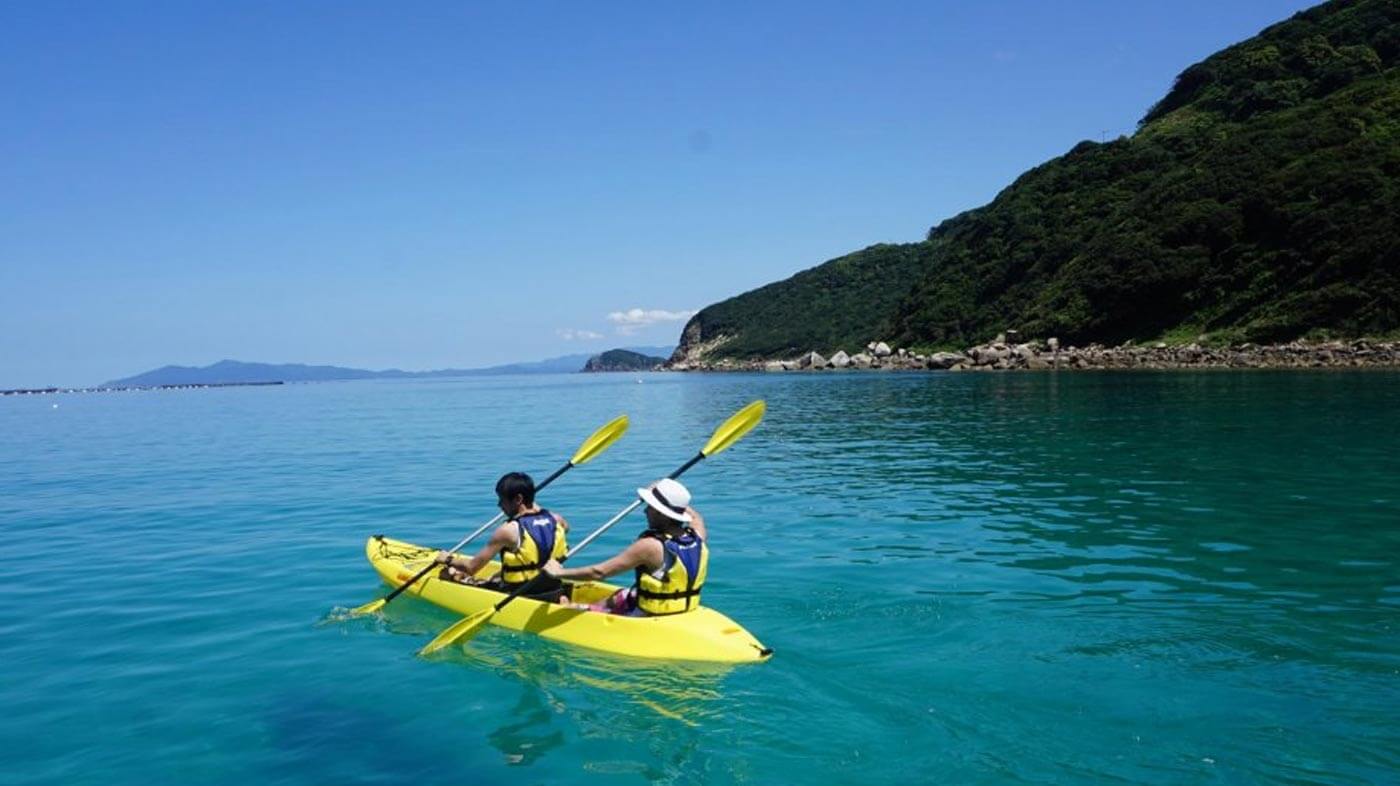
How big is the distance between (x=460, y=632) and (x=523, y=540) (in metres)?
1.18

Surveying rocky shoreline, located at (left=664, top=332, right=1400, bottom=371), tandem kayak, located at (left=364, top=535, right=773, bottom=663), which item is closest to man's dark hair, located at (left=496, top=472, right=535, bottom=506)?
tandem kayak, located at (left=364, top=535, right=773, bottom=663)

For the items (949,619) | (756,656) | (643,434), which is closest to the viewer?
(756,656)

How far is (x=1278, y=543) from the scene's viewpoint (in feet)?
41.8

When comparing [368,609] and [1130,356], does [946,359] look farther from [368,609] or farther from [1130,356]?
[368,609]

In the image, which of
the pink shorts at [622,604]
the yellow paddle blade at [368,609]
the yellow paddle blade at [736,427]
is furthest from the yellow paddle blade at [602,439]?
the pink shorts at [622,604]

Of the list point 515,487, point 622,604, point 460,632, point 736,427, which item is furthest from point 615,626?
point 736,427

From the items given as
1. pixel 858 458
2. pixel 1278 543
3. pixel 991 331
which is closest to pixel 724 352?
pixel 991 331

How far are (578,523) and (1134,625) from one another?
1087 centimetres

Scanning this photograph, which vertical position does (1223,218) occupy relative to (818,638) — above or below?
above

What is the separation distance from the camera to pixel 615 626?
895 centimetres

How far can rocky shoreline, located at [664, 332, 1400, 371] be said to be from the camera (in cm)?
4794

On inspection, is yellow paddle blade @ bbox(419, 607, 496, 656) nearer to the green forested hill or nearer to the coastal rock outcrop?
the coastal rock outcrop

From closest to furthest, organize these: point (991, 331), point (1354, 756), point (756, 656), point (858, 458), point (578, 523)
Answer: point (1354, 756) < point (756, 656) < point (578, 523) < point (858, 458) < point (991, 331)

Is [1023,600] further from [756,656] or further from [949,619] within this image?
[756,656]
